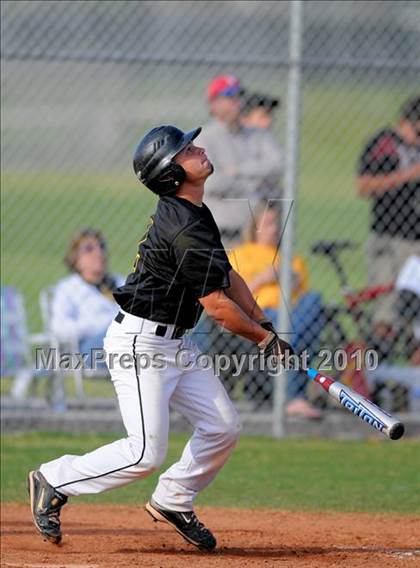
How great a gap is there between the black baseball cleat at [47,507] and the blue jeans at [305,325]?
11.9ft

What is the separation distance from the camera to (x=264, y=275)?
890cm

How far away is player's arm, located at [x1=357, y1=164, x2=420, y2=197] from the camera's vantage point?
30.9ft

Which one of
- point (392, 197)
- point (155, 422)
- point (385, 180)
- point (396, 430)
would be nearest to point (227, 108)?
point (385, 180)

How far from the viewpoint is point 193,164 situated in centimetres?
539

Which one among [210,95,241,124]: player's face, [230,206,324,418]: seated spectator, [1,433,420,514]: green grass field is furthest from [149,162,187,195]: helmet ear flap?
[210,95,241,124]: player's face

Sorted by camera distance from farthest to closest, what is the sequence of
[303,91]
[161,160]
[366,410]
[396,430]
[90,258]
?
[303,91] → [90,258] → [161,160] → [366,410] → [396,430]

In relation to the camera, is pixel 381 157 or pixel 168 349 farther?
pixel 381 157

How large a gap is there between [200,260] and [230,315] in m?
0.30

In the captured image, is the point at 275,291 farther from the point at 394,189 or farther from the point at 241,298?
the point at 241,298

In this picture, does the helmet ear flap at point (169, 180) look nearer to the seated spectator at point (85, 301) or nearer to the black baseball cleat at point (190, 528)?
the black baseball cleat at point (190, 528)

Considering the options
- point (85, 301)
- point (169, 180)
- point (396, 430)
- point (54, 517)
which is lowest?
point (54, 517)

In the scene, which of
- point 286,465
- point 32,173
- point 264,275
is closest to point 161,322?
point 286,465

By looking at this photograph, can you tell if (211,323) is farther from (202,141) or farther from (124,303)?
(124,303)

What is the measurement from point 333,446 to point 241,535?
286 centimetres
